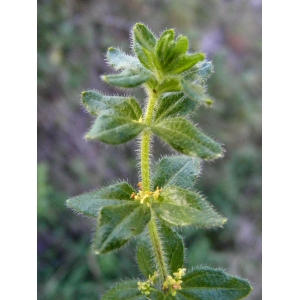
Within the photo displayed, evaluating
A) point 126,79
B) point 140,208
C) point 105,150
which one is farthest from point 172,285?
point 105,150

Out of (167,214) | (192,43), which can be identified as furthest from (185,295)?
(192,43)

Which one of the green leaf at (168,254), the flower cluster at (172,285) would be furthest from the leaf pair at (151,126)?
the flower cluster at (172,285)

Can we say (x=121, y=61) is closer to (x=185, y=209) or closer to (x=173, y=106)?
(x=173, y=106)

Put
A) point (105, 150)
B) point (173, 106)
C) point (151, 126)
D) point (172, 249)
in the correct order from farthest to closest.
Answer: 1. point (105, 150)
2. point (172, 249)
3. point (173, 106)
4. point (151, 126)

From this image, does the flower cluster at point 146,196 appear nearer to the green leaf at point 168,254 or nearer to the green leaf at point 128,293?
the green leaf at point 168,254

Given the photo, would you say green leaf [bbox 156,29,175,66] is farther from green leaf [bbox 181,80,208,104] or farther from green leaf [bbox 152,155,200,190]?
green leaf [bbox 152,155,200,190]
